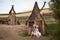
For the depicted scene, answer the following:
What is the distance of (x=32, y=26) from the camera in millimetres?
3969

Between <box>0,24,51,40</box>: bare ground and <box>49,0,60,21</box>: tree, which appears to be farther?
<box>0,24,51,40</box>: bare ground

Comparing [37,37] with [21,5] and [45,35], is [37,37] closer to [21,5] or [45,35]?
[45,35]

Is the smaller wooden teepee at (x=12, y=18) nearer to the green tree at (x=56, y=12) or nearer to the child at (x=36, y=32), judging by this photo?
the child at (x=36, y=32)

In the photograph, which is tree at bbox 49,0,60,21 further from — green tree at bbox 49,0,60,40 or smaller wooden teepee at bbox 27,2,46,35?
smaller wooden teepee at bbox 27,2,46,35

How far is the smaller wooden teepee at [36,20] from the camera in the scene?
13.0ft

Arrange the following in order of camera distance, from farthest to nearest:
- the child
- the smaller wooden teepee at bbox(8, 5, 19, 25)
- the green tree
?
the smaller wooden teepee at bbox(8, 5, 19, 25) → the child → the green tree

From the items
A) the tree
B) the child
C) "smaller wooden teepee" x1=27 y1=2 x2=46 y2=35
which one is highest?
the tree

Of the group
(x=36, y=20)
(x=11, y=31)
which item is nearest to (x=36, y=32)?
(x=36, y=20)

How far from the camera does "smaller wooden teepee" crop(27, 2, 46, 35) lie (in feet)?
13.0

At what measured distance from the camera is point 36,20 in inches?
156

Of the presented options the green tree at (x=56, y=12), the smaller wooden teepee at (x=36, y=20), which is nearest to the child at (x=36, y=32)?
Answer: the smaller wooden teepee at (x=36, y=20)

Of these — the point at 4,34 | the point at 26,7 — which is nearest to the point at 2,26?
the point at 4,34

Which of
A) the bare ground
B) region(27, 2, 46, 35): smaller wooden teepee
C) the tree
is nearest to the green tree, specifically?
the tree

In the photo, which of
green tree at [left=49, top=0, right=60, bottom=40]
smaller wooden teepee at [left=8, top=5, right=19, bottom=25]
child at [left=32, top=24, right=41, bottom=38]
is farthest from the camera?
smaller wooden teepee at [left=8, top=5, right=19, bottom=25]
